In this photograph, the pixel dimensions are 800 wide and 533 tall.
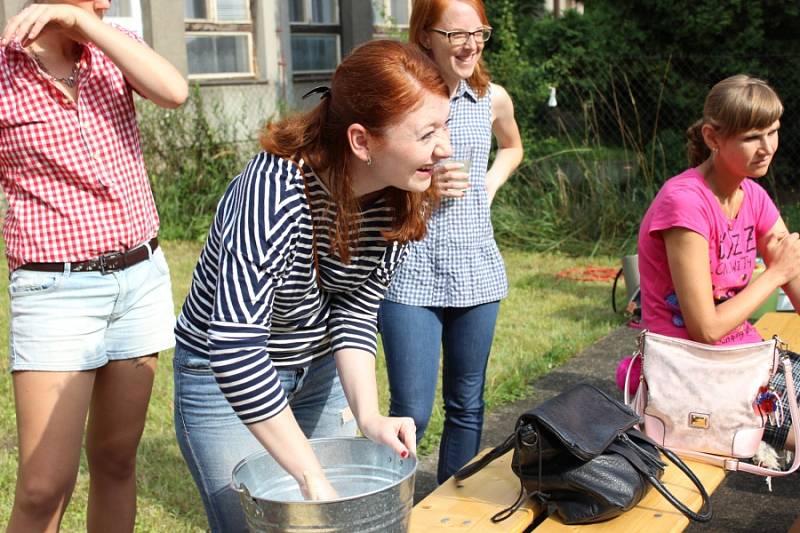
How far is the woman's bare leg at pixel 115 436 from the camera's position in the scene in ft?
8.57

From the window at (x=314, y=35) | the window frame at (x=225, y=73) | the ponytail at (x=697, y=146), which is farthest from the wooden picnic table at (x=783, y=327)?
the window at (x=314, y=35)

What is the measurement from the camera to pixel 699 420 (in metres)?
2.90

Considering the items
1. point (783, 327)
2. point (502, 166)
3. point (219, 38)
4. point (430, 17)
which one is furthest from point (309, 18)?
point (430, 17)

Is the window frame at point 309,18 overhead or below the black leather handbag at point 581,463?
overhead

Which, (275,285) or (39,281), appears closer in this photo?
(275,285)

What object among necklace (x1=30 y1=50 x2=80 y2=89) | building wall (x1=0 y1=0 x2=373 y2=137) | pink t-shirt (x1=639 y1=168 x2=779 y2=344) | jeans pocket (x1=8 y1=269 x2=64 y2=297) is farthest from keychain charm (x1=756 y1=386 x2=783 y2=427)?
building wall (x1=0 y1=0 x2=373 y2=137)

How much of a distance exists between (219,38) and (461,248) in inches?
382

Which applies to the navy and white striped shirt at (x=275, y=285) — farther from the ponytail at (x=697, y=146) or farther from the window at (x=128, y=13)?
the window at (x=128, y=13)

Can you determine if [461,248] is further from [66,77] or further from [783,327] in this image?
[783,327]

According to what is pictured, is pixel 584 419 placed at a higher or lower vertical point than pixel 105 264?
lower

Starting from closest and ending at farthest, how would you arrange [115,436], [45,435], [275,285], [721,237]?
1. [275,285]
2. [45,435]
3. [115,436]
4. [721,237]

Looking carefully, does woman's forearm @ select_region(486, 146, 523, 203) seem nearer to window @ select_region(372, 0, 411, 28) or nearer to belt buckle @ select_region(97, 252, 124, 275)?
belt buckle @ select_region(97, 252, 124, 275)

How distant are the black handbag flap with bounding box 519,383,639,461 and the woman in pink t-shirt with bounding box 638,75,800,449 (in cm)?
58

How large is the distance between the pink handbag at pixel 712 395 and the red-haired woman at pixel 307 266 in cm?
102
